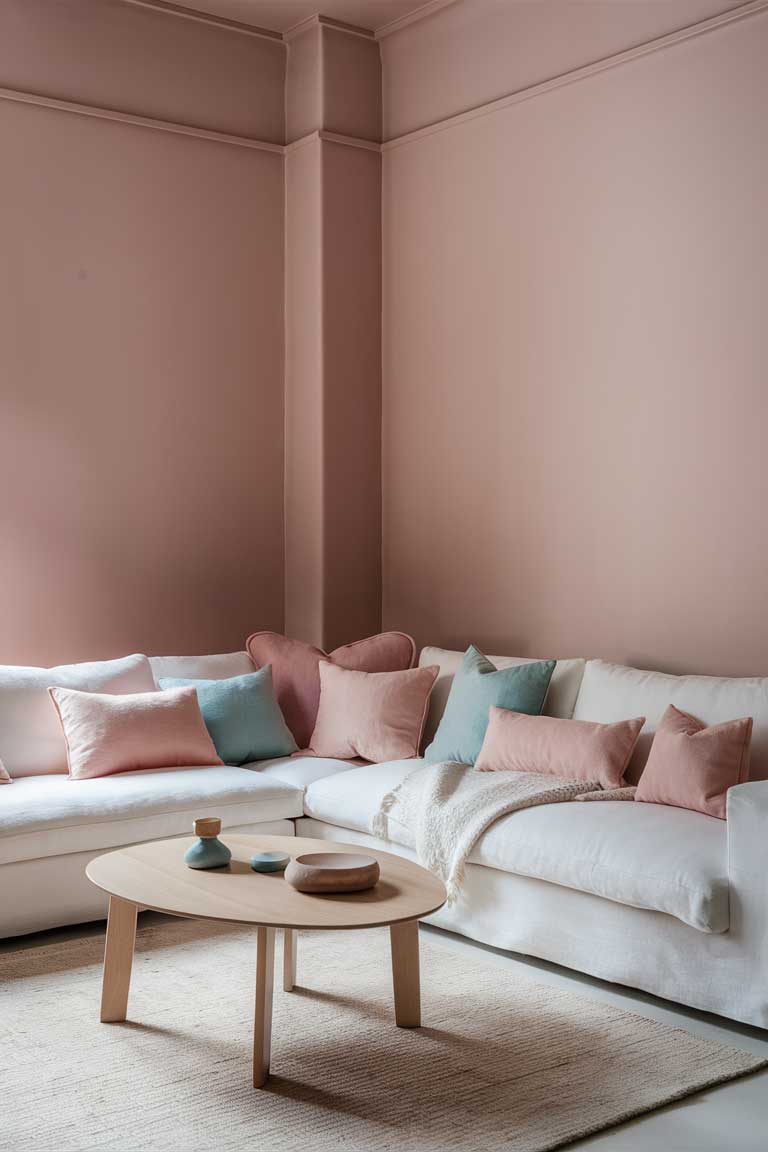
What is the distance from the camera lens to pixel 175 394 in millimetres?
5457

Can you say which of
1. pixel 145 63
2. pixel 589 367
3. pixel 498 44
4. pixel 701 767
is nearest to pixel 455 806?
pixel 701 767

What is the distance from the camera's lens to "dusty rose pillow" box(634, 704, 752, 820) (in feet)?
11.5

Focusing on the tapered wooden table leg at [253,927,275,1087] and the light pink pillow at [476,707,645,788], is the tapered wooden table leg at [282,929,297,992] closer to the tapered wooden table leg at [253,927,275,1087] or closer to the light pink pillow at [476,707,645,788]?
the tapered wooden table leg at [253,927,275,1087]

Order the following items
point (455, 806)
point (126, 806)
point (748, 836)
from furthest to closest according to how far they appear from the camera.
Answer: point (126, 806) < point (455, 806) < point (748, 836)

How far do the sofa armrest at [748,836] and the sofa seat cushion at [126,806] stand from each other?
70.9 inches

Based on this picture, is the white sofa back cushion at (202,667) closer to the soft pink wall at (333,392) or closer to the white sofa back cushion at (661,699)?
the soft pink wall at (333,392)

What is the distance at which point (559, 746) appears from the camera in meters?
4.03

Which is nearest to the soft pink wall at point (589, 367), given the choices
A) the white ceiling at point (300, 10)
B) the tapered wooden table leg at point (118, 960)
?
the white ceiling at point (300, 10)

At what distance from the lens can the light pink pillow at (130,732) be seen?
14.1ft

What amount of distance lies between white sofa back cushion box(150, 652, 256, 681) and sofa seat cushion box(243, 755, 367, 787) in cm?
43

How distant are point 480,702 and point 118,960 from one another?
1.72 metres

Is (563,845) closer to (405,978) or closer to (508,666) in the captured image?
(405,978)

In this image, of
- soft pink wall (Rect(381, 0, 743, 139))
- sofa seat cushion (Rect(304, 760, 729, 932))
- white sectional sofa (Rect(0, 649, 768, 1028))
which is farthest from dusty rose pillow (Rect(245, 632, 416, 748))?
soft pink wall (Rect(381, 0, 743, 139))

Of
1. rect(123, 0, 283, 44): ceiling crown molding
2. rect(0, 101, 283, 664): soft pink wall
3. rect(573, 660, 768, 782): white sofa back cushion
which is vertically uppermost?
rect(123, 0, 283, 44): ceiling crown molding
